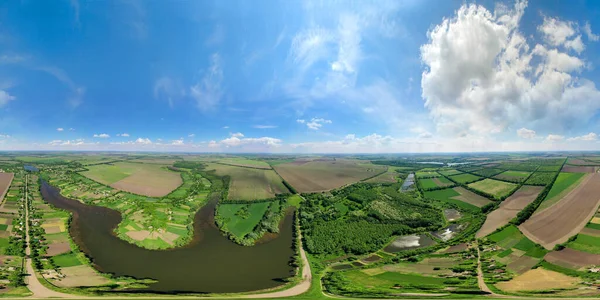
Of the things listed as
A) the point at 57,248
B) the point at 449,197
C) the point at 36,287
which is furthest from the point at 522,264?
the point at 57,248

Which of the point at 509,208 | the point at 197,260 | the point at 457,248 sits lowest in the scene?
the point at 197,260

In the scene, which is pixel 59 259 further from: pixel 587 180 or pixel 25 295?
pixel 587 180

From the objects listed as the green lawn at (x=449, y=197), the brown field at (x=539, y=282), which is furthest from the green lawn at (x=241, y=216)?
the green lawn at (x=449, y=197)

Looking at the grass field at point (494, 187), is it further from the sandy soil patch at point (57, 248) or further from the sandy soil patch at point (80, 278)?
the sandy soil patch at point (57, 248)

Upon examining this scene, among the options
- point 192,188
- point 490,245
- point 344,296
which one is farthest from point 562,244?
point 192,188

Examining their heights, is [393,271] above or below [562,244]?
below

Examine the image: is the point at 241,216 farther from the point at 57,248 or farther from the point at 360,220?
the point at 57,248

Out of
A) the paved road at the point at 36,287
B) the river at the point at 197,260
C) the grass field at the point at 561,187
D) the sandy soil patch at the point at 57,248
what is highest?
the grass field at the point at 561,187
